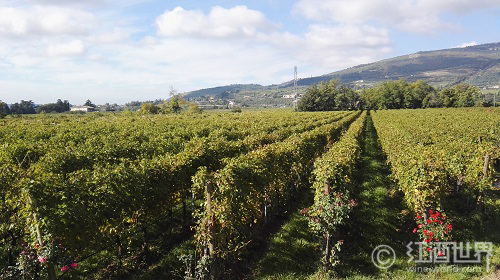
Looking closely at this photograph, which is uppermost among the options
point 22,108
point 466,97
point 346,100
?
point 22,108

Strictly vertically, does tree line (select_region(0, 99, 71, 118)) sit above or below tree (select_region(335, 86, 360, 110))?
above

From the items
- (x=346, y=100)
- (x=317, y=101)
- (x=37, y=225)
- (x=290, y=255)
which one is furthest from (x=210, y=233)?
(x=346, y=100)

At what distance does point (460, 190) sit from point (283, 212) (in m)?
10.4

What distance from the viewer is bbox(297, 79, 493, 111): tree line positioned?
101250 mm

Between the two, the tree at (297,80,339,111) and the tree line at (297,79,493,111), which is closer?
the tree line at (297,79,493,111)

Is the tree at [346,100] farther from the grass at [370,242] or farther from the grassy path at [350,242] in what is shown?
the grassy path at [350,242]

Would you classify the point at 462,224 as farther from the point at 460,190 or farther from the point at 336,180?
the point at 336,180

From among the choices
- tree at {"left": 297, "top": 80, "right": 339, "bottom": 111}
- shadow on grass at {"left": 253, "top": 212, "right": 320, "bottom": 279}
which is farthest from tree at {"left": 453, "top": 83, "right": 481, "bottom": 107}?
shadow on grass at {"left": 253, "top": 212, "right": 320, "bottom": 279}

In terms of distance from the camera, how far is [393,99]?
351ft

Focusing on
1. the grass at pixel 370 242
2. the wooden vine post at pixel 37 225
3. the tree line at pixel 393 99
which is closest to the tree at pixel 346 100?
the tree line at pixel 393 99

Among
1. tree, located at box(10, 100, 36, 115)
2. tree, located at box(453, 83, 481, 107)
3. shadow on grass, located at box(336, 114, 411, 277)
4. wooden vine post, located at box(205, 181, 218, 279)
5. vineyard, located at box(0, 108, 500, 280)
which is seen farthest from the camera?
tree, located at box(10, 100, 36, 115)

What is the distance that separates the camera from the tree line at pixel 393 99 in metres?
101

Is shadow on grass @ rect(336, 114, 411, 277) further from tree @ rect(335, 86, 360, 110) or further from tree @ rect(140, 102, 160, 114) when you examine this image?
tree @ rect(335, 86, 360, 110)

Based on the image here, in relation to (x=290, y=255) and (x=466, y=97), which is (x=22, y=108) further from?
(x=466, y=97)
